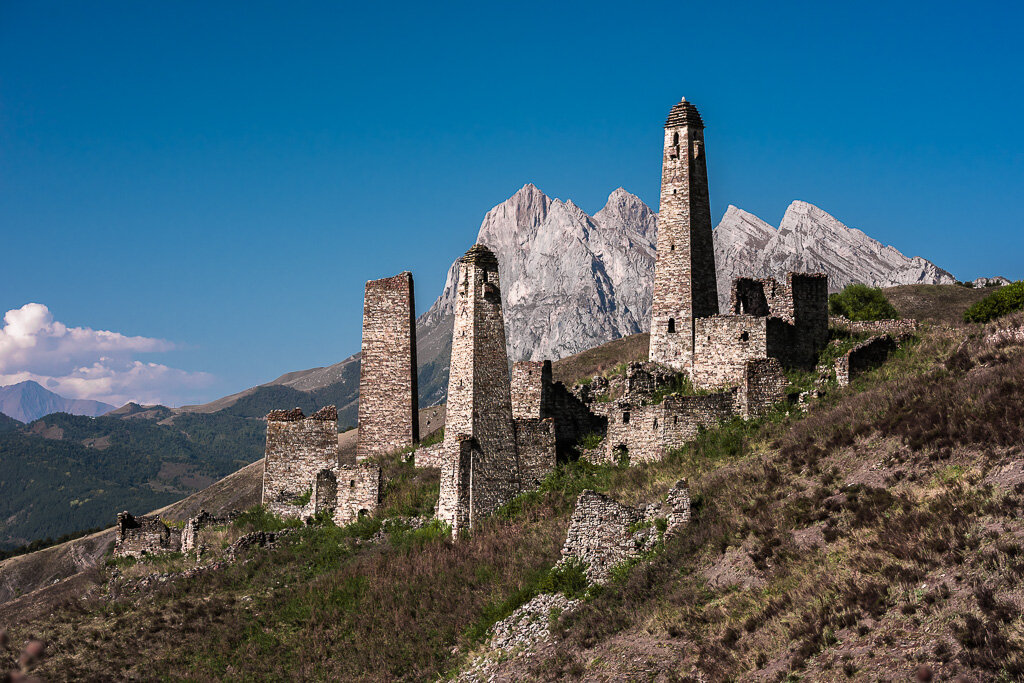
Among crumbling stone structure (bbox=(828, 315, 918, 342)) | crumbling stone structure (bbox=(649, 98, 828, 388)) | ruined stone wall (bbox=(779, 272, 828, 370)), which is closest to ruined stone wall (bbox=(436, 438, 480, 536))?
crumbling stone structure (bbox=(649, 98, 828, 388))

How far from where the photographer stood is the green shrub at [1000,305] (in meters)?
49.7

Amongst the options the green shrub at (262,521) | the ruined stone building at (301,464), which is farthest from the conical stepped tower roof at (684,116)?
the green shrub at (262,521)

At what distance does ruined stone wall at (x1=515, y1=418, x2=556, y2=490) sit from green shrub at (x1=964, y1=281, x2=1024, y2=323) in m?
25.9

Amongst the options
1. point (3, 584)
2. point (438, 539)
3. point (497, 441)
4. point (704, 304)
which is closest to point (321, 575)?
point (438, 539)

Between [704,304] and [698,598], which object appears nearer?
[698,598]

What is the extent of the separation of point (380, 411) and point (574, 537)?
18234 mm

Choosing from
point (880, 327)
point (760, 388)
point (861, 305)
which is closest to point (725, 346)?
point (760, 388)

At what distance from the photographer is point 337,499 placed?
131ft

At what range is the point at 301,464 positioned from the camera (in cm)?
4406

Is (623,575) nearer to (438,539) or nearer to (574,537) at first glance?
(574,537)

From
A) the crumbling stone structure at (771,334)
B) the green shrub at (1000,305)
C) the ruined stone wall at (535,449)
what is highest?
the green shrub at (1000,305)

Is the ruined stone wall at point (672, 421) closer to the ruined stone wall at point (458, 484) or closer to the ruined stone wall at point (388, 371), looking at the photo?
the ruined stone wall at point (458, 484)

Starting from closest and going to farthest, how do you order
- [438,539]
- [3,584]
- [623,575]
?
[623,575] → [438,539] → [3,584]

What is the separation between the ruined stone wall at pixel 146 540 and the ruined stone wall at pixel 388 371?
8.99m
